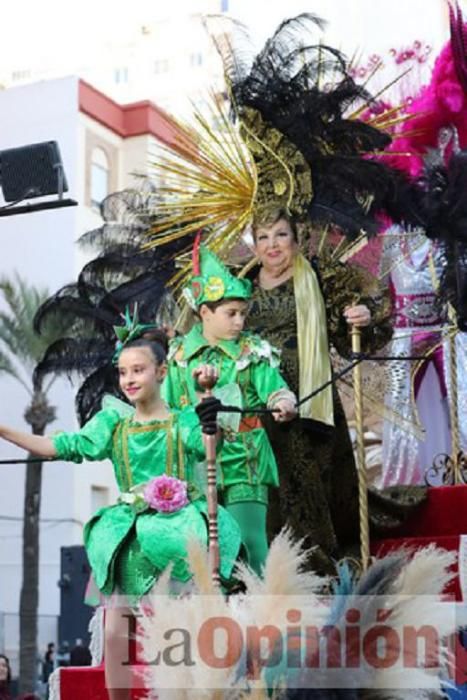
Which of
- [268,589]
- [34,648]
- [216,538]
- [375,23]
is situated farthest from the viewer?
[34,648]

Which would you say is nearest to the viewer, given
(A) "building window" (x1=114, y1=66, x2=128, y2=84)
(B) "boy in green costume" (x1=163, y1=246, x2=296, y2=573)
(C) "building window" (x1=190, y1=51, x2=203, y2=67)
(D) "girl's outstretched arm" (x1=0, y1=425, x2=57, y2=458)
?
(D) "girl's outstretched arm" (x1=0, y1=425, x2=57, y2=458)

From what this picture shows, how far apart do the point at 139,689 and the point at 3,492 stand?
24.0 meters

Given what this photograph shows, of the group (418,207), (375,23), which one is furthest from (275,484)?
(375,23)

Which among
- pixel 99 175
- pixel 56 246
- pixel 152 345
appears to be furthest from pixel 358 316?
pixel 99 175

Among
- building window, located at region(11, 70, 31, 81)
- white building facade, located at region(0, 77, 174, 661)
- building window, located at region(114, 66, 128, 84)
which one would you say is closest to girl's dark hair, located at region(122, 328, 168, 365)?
white building facade, located at region(0, 77, 174, 661)

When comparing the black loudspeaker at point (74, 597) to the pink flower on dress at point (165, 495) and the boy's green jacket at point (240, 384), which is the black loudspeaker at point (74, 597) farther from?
the pink flower on dress at point (165, 495)

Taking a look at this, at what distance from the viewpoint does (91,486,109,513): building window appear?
88.8 feet

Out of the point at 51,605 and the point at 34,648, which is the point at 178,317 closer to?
the point at 34,648

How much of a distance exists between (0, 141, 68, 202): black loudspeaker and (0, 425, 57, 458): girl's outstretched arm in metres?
2.16

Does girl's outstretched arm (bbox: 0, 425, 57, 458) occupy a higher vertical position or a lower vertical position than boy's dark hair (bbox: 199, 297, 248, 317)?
lower

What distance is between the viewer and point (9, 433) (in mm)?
4328

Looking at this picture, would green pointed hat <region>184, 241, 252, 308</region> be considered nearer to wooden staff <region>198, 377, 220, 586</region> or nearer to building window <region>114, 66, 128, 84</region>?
wooden staff <region>198, 377, 220, 586</region>

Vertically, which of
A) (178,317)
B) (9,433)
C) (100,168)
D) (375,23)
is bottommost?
(9,433)

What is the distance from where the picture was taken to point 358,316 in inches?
224
